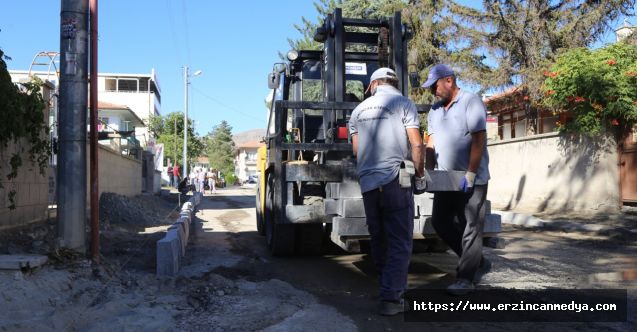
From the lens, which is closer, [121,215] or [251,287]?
[251,287]

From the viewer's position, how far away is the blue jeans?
12.9ft

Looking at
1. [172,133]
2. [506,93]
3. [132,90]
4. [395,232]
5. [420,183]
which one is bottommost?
[395,232]

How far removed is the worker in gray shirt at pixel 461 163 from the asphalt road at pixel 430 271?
22.7 inches

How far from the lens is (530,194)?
1662 cm

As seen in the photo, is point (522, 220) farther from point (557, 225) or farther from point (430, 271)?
point (430, 271)

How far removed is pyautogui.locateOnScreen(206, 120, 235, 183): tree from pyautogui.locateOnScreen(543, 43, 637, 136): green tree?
303 ft

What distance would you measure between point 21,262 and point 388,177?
9.84 ft

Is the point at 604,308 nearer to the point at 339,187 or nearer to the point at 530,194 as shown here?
the point at 339,187

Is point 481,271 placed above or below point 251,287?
above

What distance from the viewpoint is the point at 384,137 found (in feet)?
13.4

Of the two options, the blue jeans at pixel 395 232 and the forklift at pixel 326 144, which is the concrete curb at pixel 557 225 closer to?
the forklift at pixel 326 144

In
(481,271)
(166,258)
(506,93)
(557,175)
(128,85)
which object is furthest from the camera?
(128,85)

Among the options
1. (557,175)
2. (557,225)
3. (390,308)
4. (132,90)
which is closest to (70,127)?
(390,308)

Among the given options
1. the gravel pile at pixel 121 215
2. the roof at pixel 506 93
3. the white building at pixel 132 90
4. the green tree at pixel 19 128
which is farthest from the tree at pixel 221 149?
the green tree at pixel 19 128
